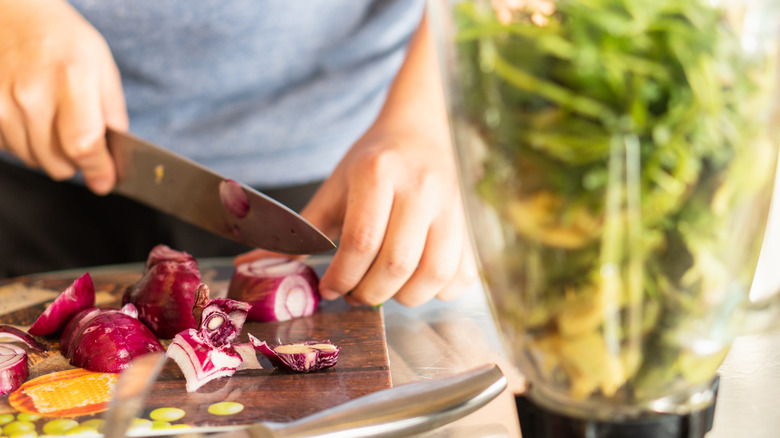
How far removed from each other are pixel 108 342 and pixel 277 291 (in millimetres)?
255

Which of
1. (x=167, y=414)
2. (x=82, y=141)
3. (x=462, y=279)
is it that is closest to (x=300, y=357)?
(x=167, y=414)

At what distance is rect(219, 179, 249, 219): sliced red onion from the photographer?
1041mm

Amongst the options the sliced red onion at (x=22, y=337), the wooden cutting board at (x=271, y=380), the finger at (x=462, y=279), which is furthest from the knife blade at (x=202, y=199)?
the sliced red onion at (x=22, y=337)

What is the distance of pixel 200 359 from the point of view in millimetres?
763

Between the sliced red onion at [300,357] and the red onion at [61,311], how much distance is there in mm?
311

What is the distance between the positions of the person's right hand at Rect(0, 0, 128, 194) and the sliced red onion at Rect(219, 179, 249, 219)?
25cm

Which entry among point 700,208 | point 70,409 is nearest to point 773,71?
point 700,208

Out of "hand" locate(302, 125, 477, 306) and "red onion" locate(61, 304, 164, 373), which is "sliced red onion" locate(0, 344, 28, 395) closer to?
"red onion" locate(61, 304, 164, 373)

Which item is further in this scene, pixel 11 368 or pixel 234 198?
pixel 234 198

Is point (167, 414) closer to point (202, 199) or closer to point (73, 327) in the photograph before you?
point (73, 327)

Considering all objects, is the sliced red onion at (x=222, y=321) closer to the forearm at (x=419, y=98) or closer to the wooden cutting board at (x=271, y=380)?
the wooden cutting board at (x=271, y=380)

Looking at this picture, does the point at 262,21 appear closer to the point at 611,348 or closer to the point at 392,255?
the point at 392,255

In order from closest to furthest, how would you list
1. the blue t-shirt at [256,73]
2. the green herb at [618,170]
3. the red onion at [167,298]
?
the green herb at [618,170] → the red onion at [167,298] → the blue t-shirt at [256,73]

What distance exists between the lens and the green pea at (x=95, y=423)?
66 centimetres
